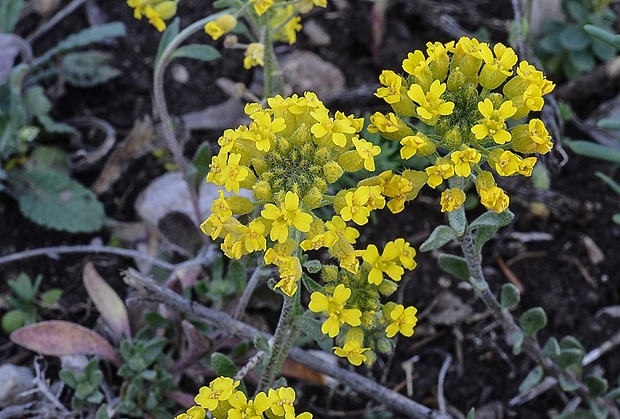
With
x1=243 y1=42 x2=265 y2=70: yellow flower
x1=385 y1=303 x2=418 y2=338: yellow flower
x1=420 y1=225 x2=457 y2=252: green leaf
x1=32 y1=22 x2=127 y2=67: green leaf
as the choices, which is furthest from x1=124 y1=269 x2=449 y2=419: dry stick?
x1=32 y1=22 x2=127 y2=67: green leaf

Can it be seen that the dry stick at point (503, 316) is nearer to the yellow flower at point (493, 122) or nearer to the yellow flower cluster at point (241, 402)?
the yellow flower at point (493, 122)

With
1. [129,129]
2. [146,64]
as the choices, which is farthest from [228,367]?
[146,64]

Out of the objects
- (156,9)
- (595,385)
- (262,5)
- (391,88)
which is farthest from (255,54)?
(595,385)

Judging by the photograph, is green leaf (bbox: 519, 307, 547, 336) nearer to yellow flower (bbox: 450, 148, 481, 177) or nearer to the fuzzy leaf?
yellow flower (bbox: 450, 148, 481, 177)

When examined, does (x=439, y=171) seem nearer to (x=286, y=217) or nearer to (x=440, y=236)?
(x=440, y=236)

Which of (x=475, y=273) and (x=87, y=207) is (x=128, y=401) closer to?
(x=87, y=207)

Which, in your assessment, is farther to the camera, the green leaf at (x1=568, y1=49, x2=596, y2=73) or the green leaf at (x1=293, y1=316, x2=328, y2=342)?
the green leaf at (x1=568, y1=49, x2=596, y2=73)
